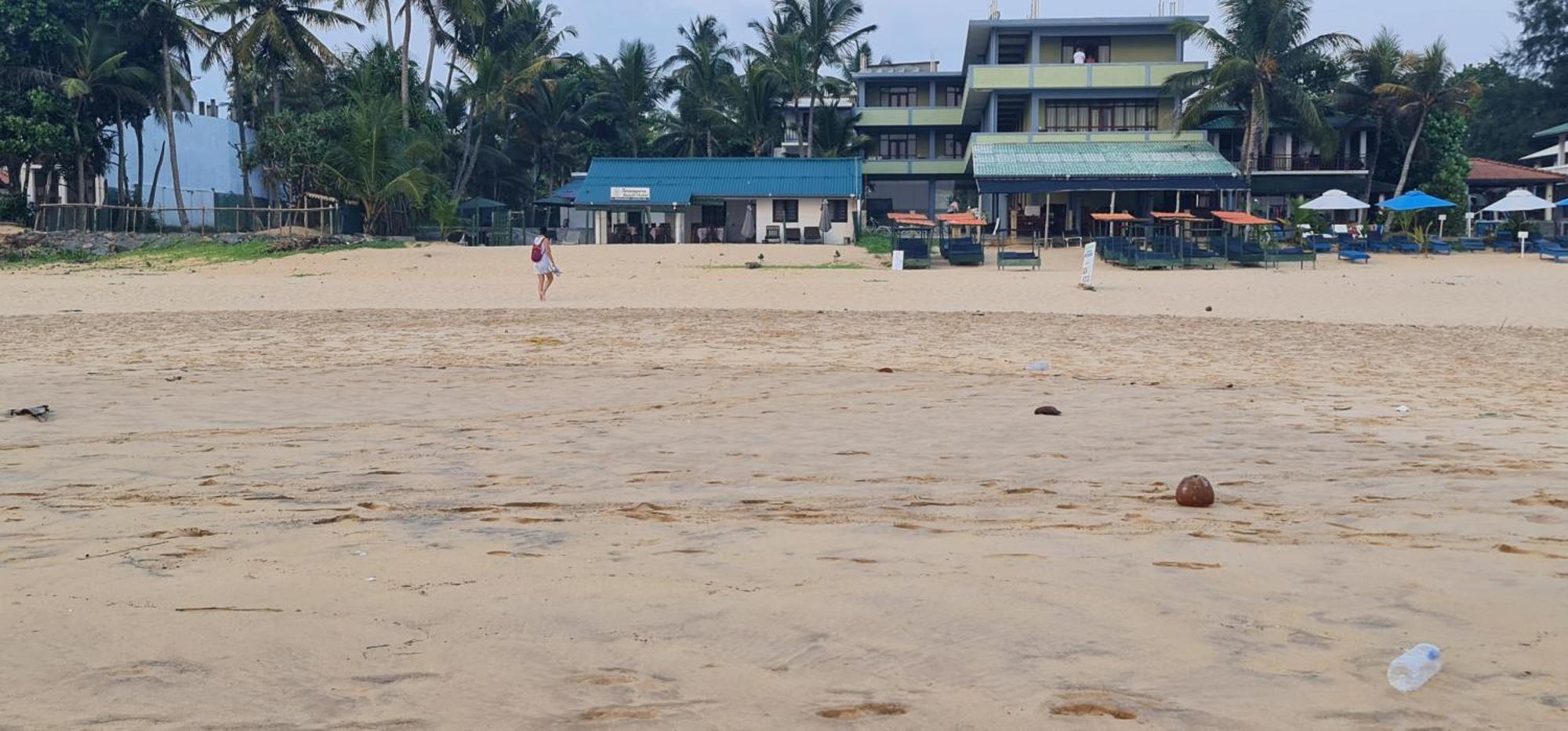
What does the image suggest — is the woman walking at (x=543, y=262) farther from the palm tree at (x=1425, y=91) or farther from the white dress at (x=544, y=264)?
the palm tree at (x=1425, y=91)

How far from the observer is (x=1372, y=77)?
4631cm

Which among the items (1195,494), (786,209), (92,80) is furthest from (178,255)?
(1195,494)

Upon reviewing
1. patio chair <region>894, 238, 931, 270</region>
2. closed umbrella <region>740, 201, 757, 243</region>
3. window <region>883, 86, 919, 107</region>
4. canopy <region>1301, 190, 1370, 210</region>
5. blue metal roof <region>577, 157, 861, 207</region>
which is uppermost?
window <region>883, 86, 919, 107</region>

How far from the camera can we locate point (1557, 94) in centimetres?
6600

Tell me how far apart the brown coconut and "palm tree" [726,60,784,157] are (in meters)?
47.5

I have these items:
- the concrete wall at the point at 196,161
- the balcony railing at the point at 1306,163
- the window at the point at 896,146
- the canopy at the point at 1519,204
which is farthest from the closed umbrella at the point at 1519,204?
the concrete wall at the point at 196,161

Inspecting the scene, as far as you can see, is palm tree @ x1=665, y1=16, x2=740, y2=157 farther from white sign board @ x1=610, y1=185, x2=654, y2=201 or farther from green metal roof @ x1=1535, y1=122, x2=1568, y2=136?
green metal roof @ x1=1535, y1=122, x2=1568, y2=136

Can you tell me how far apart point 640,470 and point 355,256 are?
93.9ft

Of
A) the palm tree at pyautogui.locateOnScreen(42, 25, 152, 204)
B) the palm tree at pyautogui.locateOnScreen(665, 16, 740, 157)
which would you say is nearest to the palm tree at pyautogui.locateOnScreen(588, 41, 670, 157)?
the palm tree at pyautogui.locateOnScreen(665, 16, 740, 157)

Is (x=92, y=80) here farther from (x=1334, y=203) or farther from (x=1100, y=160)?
(x=1334, y=203)

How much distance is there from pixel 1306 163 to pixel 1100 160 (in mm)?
9589

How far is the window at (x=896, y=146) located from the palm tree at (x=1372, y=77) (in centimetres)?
1810

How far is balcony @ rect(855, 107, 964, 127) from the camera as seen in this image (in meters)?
56.8

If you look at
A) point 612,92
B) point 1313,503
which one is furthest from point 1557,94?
point 1313,503
